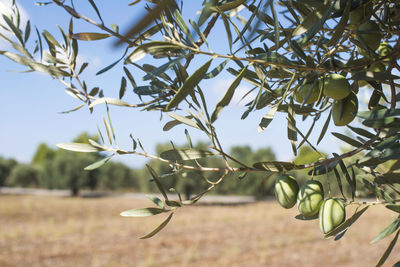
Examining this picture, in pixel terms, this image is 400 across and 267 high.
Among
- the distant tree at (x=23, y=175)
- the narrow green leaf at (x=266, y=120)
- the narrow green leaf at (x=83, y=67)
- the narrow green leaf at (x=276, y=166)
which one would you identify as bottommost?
the narrow green leaf at (x=276, y=166)

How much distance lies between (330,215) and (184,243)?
877 cm

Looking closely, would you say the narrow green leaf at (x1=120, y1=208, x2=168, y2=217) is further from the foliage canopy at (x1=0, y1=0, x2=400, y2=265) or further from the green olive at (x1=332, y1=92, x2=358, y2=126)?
the green olive at (x1=332, y1=92, x2=358, y2=126)

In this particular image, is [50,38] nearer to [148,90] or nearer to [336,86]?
[148,90]

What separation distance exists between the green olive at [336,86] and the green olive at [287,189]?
13 centimetres

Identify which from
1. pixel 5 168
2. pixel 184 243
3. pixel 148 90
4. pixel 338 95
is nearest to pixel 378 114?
pixel 338 95

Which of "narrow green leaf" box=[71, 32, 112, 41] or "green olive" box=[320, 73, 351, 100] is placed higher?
"narrow green leaf" box=[71, 32, 112, 41]

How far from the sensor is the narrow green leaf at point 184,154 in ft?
1.37

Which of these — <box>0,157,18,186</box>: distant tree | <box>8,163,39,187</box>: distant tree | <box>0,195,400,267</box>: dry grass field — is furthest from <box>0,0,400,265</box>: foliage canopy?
<box>0,157,18,186</box>: distant tree

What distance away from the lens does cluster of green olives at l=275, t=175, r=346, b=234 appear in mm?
442

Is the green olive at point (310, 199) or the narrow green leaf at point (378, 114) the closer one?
the narrow green leaf at point (378, 114)

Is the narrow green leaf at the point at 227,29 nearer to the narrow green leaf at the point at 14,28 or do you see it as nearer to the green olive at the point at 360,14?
the green olive at the point at 360,14

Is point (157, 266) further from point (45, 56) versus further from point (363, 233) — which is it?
point (45, 56)

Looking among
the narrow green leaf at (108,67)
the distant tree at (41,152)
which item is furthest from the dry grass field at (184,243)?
the distant tree at (41,152)

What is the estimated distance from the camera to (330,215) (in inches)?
17.4
